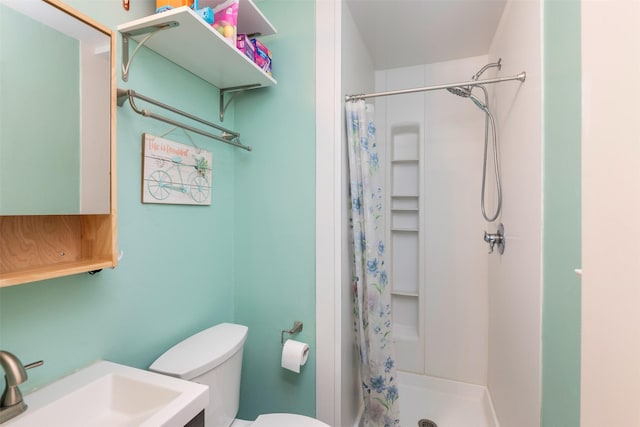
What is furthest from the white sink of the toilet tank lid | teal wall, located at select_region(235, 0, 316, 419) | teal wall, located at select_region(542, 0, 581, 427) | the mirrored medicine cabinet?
teal wall, located at select_region(542, 0, 581, 427)

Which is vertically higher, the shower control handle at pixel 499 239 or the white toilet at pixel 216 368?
the shower control handle at pixel 499 239

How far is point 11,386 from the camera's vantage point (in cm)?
74

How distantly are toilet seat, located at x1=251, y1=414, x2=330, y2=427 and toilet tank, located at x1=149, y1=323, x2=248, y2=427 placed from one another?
14cm

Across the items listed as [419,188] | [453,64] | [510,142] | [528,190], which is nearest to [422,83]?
[453,64]

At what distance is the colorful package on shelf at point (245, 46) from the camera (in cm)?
130

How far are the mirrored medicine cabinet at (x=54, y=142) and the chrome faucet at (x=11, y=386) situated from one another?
202 millimetres

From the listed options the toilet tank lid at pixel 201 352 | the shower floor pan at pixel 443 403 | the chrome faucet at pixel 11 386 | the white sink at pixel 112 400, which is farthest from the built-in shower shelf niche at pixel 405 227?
the chrome faucet at pixel 11 386

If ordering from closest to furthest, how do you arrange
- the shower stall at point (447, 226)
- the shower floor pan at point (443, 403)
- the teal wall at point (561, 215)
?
the teal wall at point (561, 215) → the shower stall at point (447, 226) → the shower floor pan at point (443, 403)

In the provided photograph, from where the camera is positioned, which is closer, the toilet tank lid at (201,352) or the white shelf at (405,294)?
the toilet tank lid at (201,352)

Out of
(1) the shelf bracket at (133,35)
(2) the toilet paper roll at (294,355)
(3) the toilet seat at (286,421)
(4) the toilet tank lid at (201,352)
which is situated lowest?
(3) the toilet seat at (286,421)

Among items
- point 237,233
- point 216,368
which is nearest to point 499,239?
point 237,233

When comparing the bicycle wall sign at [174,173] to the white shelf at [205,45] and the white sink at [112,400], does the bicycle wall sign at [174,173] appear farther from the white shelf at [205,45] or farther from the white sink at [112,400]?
the white sink at [112,400]

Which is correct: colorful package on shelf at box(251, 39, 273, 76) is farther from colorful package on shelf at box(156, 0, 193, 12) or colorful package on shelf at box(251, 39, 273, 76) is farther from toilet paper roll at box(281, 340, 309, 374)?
toilet paper roll at box(281, 340, 309, 374)

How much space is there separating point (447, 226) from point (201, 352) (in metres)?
1.90
